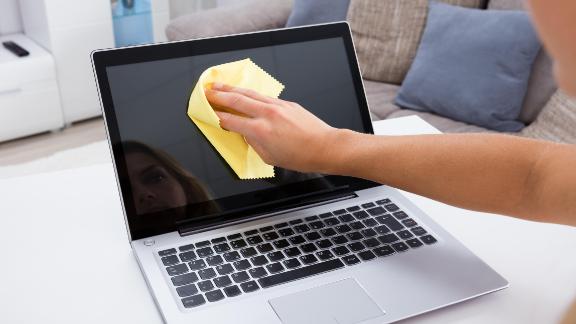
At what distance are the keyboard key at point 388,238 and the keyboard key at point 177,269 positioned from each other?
0.88 ft

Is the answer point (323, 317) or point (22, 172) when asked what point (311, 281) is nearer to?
point (323, 317)

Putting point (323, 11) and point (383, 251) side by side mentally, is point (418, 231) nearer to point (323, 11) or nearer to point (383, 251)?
point (383, 251)

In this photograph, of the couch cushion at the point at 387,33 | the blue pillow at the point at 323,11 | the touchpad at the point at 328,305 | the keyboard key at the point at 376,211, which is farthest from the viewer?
the blue pillow at the point at 323,11

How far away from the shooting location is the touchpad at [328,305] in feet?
2.33

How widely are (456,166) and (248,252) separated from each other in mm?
289

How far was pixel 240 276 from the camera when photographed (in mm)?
766

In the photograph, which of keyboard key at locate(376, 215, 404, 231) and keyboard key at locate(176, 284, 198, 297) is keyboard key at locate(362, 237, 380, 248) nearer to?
keyboard key at locate(376, 215, 404, 231)

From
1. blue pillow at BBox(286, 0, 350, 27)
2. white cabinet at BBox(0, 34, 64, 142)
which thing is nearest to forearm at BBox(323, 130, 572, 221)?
blue pillow at BBox(286, 0, 350, 27)

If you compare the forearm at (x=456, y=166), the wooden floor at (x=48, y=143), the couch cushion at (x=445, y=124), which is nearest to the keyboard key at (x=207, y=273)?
A: the forearm at (x=456, y=166)

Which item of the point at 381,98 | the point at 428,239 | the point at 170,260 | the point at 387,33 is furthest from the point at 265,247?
the point at 387,33

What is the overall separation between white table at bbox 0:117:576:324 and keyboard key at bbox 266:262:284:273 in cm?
15

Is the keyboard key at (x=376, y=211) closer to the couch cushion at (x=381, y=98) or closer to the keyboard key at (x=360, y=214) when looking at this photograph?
the keyboard key at (x=360, y=214)

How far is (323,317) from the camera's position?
0.71 m

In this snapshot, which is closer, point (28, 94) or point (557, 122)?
point (557, 122)
